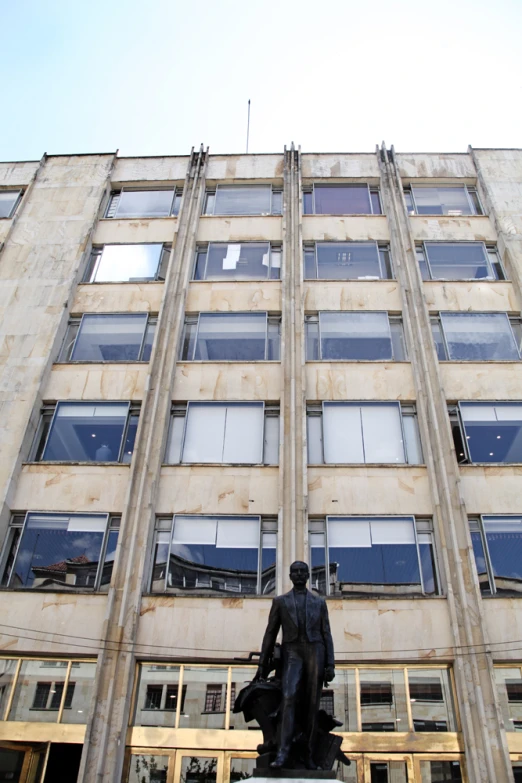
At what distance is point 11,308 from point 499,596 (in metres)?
17.7

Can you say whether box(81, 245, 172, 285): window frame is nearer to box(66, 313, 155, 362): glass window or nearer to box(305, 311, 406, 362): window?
box(66, 313, 155, 362): glass window

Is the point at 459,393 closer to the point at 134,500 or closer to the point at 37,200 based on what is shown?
the point at 134,500

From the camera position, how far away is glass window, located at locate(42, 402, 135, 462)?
17.4 meters

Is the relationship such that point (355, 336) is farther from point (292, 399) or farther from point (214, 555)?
point (214, 555)

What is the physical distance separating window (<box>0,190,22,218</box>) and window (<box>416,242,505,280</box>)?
54.7 feet

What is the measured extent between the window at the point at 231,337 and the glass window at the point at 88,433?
310 centimetres

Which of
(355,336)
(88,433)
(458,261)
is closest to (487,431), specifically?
(355,336)

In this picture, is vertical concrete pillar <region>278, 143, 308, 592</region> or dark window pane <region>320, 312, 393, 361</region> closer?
vertical concrete pillar <region>278, 143, 308, 592</region>

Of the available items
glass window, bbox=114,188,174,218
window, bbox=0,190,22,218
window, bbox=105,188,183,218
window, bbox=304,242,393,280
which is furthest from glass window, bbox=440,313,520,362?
window, bbox=0,190,22,218

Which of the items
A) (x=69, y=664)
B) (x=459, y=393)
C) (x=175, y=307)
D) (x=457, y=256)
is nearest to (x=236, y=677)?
(x=69, y=664)

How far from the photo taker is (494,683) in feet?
43.4

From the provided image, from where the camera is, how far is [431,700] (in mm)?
13586

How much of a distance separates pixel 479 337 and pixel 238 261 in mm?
9191

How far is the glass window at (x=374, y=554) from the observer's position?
48.9 ft
